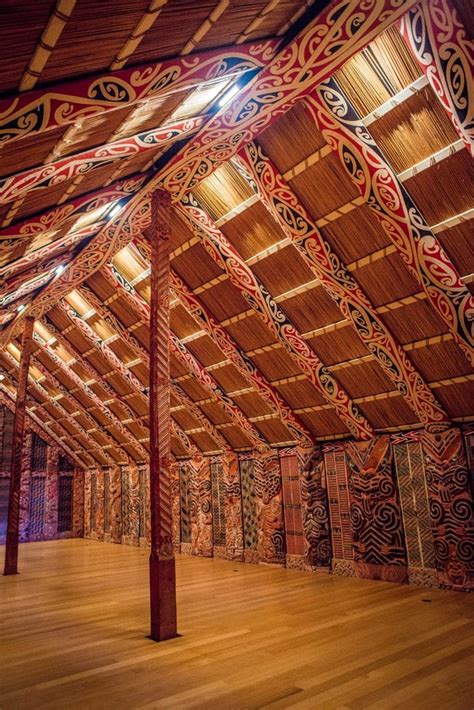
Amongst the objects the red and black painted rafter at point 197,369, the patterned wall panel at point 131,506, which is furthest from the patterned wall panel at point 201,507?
the patterned wall panel at point 131,506

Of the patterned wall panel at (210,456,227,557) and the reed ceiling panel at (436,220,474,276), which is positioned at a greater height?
the reed ceiling panel at (436,220,474,276)

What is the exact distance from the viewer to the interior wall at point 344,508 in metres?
7.60

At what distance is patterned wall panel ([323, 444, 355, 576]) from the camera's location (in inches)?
360

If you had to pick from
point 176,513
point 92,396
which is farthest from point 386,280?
point 92,396

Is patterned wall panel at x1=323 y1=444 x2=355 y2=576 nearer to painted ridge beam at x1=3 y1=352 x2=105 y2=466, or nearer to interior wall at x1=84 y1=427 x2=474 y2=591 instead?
interior wall at x1=84 y1=427 x2=474 y2=591

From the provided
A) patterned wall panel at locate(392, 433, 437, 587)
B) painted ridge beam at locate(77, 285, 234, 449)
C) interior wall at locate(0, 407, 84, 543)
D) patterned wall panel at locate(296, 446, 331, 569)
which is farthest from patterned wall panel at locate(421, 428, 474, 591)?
interior wall at locate(0, 407, 84, 543)

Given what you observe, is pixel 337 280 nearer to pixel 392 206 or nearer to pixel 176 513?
pixel 392 206

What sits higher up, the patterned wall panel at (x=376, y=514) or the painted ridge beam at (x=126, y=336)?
the painted ridge beam at (x=126, y=336)

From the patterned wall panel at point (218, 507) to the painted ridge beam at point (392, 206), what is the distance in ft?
25.3

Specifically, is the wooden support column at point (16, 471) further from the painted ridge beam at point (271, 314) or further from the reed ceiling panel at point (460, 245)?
the reed ceiling panel at point (460, 245)

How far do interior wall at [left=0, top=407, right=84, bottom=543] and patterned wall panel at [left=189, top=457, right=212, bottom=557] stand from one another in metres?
8.28

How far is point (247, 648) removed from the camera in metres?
4.98

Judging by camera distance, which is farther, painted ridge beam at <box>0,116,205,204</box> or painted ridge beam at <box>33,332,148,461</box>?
painted ridge beam at <box>33,332,148,461</box>

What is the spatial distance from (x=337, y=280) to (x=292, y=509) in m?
5.46
